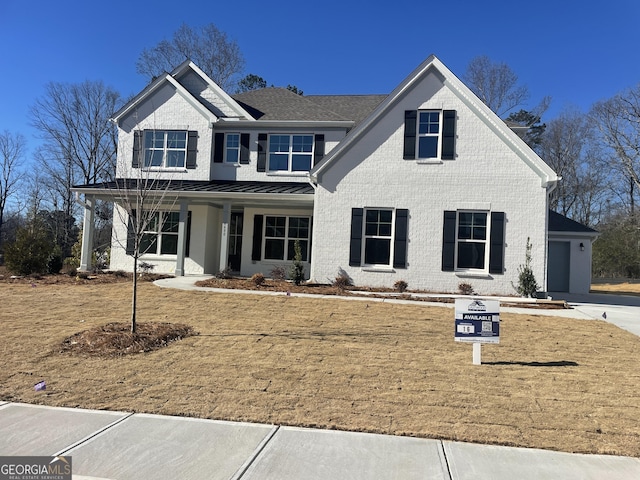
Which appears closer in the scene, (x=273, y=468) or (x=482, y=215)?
(x=273, y=468)

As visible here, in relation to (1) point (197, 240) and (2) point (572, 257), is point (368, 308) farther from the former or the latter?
(2) point (572, 257)

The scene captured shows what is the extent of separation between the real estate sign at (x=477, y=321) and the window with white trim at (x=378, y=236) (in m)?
8.12

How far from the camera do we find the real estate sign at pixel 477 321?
21.1ft

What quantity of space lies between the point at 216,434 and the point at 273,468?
846 millimetres

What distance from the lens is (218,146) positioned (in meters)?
18.3

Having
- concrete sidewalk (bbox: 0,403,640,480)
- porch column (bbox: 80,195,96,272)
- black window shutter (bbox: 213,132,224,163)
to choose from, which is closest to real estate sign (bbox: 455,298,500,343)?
concrete sidewalk (bbox: 0,403,640,480)

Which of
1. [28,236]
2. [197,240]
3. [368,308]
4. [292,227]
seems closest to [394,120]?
[292,227]

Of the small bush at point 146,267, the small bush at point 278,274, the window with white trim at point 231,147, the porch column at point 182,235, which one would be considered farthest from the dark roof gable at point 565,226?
the small bush at point 146,267

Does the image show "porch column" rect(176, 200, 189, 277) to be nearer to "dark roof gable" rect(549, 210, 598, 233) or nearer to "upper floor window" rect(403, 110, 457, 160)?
"upper floor window" rect(403, 110, 457, 160)

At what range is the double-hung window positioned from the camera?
57.9ft

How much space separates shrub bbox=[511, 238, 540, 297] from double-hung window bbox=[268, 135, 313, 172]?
343 inches

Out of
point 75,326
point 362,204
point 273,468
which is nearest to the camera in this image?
point 273,468

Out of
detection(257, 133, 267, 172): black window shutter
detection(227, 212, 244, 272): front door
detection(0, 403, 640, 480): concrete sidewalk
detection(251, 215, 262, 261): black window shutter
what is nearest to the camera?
detection(0, 403, 640, 480): concrete sidewalk

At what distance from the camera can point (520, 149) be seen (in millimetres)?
13883
